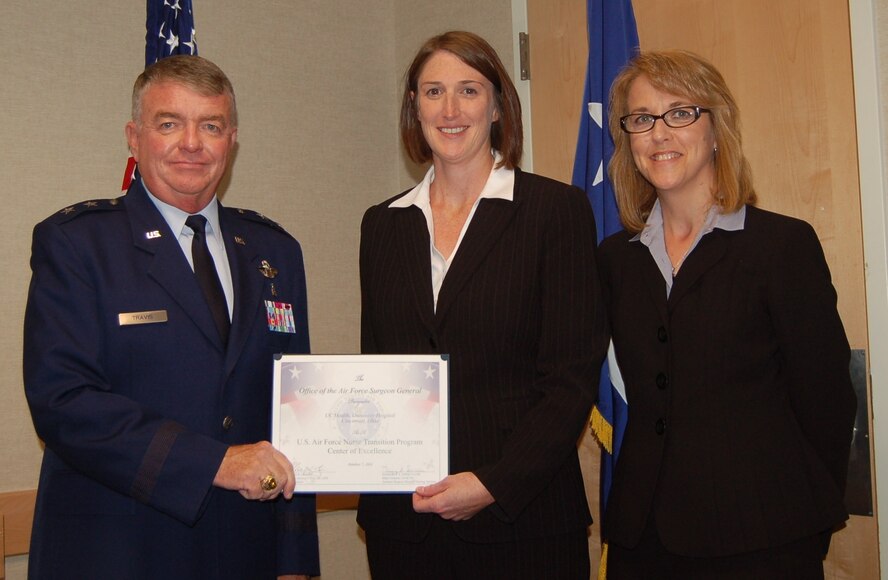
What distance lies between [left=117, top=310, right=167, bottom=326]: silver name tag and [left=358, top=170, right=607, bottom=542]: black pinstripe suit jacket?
2.00ft

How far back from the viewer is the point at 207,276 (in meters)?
2.23

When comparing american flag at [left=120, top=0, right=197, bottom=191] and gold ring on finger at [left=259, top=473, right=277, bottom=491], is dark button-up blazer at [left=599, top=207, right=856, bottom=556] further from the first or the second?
american flag at [left=120, top=0, right=197, bottom=191]

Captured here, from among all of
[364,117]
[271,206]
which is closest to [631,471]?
[271,206]

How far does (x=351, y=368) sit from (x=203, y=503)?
1.62ft

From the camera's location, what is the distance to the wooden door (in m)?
2.88

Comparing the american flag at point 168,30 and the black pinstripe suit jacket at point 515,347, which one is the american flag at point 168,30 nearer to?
the american flag at point 168,30

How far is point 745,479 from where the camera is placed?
200 centimetres

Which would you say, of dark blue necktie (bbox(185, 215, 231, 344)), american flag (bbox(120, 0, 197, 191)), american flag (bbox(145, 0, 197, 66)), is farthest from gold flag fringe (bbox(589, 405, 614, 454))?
american flag (bbox(145, 0, 197, 66))

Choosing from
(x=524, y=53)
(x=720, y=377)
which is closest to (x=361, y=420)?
(x=720, y=377)

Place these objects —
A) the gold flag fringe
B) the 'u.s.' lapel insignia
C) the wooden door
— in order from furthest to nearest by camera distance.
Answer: the gold flag fringe
the wooden door
the 'u.s.' lapel insignia

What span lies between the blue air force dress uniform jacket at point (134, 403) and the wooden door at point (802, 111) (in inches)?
79.4

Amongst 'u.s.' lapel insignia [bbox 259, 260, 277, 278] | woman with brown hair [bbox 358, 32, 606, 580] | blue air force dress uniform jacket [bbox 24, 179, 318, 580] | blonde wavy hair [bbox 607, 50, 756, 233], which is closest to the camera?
blue air force dress uniform jacket [bbox 24, 179, 318, 580]

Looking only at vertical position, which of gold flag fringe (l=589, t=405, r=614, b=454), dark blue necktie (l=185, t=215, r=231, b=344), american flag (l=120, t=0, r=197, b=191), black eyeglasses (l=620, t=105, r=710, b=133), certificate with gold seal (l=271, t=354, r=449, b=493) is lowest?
gold flag fringe (l=589, t=405, r=614, b=454)

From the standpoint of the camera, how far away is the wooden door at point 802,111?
2879mm
